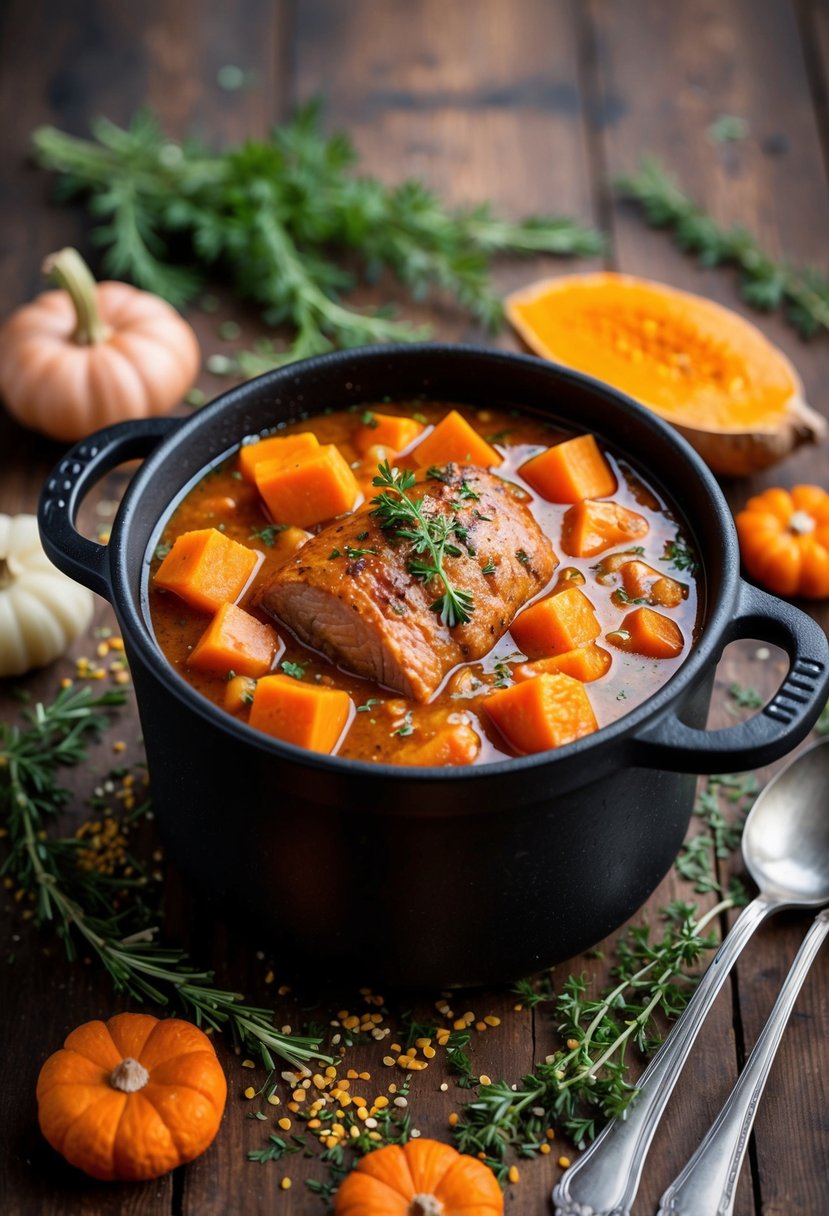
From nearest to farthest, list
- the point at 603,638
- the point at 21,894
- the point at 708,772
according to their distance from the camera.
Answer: the point at 708,772 → the point at 603,638 → the point at 21,894

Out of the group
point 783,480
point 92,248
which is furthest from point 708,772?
point 92,248

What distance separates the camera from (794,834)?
345 centimetres

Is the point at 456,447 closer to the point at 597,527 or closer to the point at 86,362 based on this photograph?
the point at 597,527

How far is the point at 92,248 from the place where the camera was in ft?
16.8

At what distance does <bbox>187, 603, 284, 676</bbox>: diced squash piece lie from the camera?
118 inches

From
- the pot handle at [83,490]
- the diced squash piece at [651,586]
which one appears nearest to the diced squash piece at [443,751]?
the diced squash piece at [651,586]

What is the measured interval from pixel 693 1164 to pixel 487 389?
1.94 meters

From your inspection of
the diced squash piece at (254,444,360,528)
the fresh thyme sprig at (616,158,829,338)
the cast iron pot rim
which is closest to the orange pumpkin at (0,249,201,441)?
the cast iron pot rim

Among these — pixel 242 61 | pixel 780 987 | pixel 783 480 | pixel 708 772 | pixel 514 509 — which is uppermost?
pixel 242 61

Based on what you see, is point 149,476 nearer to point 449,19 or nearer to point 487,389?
point 487,389

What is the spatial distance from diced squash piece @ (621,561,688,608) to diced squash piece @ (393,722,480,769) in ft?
1.95

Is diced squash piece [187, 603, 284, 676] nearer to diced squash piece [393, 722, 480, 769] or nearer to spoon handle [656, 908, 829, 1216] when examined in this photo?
diced squash piece [393, 722, 480, 769]

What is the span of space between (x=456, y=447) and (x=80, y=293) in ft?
5.30

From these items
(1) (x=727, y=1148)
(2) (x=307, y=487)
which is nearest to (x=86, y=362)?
(2) (x=307, y=487)
